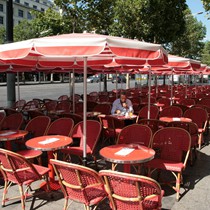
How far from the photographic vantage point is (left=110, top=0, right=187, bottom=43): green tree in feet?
55.6

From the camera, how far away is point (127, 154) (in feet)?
12.4

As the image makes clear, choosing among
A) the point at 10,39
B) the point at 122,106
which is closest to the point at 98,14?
the point at 10,39

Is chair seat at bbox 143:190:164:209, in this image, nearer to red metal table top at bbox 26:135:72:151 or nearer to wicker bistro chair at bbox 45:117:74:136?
red metal table top at bbox 26:135:72:151

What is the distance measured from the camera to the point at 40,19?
49.5ft

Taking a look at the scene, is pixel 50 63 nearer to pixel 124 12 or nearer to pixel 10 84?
pixel 10 84

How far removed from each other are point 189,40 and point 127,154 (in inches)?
1293

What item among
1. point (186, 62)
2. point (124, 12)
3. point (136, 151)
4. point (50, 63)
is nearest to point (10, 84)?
point (50, 63)

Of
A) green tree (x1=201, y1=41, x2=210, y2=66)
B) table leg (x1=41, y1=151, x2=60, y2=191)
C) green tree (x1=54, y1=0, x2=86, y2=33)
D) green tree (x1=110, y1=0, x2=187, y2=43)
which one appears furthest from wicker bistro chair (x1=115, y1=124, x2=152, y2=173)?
green tree (x1=201, y1=41, x2=210, y2=66)

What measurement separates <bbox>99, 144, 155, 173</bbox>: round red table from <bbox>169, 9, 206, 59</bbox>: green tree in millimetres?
25145

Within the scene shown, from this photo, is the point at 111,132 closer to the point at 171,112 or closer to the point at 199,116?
the point at 171,112

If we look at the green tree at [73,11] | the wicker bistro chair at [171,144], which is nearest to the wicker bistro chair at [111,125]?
the wicker bistro chair at [171,144]

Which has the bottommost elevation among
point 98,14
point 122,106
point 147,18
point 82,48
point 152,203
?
point 152,203

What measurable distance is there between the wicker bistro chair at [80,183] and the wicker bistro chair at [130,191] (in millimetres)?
172

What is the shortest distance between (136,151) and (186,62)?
3.25 m
